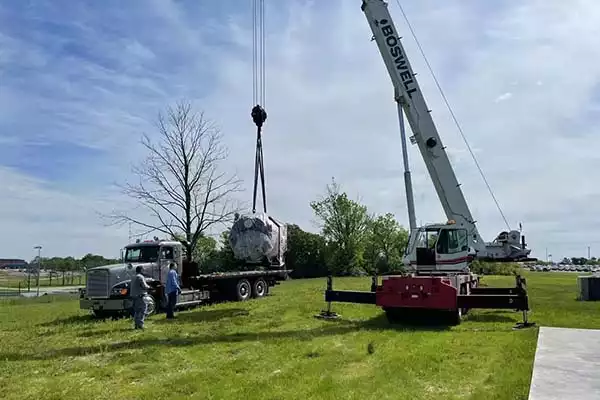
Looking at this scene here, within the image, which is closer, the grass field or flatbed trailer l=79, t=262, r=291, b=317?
the grass field

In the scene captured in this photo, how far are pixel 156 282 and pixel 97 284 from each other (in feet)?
6.16

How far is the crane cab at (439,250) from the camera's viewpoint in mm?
16922

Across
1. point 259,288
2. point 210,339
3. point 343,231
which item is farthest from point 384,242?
point 210,339

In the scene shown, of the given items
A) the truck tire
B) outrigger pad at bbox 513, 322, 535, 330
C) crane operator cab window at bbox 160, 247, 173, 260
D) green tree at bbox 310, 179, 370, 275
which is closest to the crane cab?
outrigger pad at bbox 513, 322, 535, 330

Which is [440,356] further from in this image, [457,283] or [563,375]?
[457,283]

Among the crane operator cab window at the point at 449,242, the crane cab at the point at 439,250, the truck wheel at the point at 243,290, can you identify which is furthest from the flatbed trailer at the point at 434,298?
the truck wheel at the point at 243,290

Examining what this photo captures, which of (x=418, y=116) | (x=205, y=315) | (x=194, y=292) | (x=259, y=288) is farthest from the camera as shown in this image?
(x=259, y=288)

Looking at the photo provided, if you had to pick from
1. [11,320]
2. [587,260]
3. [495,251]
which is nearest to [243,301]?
[11,320]

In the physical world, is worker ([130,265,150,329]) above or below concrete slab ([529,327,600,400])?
above

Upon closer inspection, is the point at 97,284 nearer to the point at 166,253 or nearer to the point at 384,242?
the point at 166,253

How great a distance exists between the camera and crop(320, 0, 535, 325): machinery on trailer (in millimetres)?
13250

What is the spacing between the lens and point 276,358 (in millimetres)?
10055

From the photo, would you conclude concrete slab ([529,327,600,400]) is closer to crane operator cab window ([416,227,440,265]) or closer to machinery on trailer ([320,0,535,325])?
machinery on trailer ([320,0,535,325])

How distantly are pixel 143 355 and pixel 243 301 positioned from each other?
11047mm
